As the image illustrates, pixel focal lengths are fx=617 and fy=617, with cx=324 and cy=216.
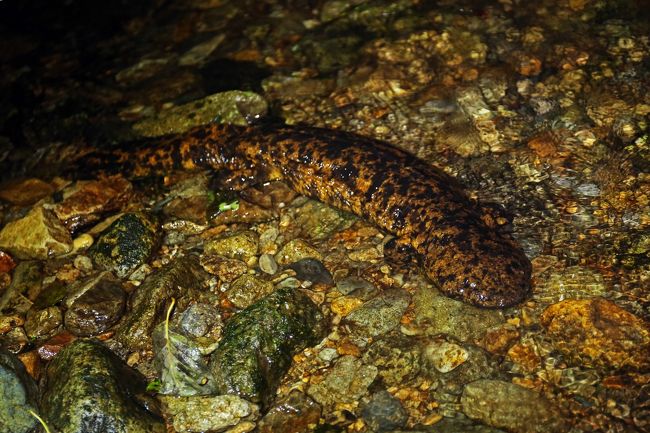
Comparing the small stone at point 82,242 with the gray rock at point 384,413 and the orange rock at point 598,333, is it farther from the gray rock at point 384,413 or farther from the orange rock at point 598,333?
the orange rock at point 598,333

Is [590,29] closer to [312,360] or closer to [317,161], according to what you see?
[317,161]

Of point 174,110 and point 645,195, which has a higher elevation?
point 174,110

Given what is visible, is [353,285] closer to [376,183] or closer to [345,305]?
[345,305]

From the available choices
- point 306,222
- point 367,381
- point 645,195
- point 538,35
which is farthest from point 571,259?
point 538,35

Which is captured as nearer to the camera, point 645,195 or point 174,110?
point 645,195

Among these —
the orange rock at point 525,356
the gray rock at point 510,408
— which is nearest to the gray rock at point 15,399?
the gray rock at point 510,408

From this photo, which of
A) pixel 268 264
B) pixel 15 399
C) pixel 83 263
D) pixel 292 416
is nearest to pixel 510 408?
pixel 292 416
